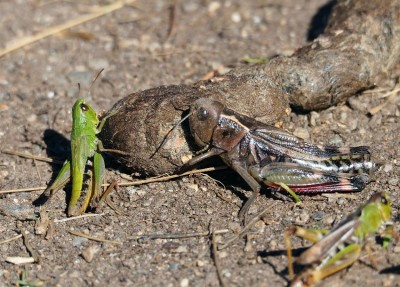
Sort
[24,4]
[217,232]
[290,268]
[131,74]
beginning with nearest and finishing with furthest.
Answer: [290,268] < [217,232] < [131,74] < [24,4]

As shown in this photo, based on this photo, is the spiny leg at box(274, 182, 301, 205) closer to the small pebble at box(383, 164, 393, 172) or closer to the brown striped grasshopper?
the brown striped grasshopper

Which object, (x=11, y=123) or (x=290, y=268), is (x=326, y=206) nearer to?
(x=290, y=268)

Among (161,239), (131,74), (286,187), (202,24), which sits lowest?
(161,239)

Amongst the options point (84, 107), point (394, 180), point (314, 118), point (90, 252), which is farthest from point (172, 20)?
point (90, 252)

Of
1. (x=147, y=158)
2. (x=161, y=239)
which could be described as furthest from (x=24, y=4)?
(x=161, y=239)

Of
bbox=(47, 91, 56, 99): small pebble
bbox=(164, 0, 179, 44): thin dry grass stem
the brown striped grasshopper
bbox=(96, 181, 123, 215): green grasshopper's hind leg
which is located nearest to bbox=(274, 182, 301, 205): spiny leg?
the brown striped grasshopper

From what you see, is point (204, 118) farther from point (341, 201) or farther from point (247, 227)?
point (341, 201)

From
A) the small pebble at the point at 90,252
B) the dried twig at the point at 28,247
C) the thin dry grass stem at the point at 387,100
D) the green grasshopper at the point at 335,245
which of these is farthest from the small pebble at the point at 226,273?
the thin dry grass stem at the point at 387,100
